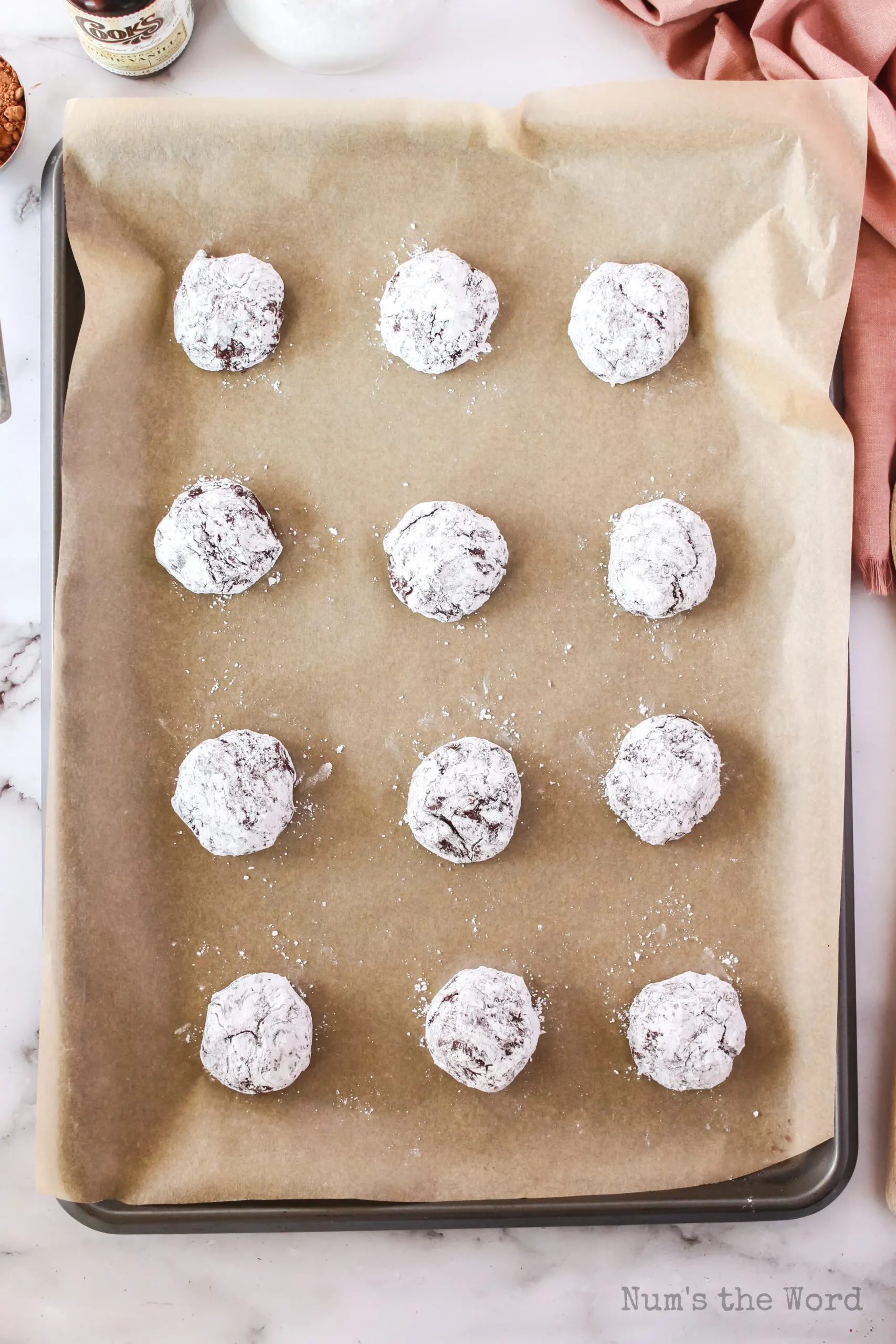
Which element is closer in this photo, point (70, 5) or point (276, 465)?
point (70, 5)

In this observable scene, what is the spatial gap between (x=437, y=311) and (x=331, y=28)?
0.49 m

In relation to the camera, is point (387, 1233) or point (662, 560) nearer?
point (662, 560)

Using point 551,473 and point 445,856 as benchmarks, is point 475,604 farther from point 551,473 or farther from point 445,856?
point 445,856

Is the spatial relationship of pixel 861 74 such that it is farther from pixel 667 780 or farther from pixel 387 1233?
pixel 387 1233

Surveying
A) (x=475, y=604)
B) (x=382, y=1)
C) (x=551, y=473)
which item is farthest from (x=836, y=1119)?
(x=382, y=1)

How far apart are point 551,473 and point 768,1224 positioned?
4.39ft

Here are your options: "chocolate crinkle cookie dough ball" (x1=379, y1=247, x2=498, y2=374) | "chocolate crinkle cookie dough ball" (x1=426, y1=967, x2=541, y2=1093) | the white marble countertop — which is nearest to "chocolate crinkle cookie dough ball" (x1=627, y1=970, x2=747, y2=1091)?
"chocolate crinkle cookie dough ball" (x1=426, y1=967, x2=541, y2=1093)

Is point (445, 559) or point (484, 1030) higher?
point (445, 559)

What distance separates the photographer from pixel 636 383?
6.01 ft

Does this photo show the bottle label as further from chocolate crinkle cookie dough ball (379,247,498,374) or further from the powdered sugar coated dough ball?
the powdered sugar coated dough ball

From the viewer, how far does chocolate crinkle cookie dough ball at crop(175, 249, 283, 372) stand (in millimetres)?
1769

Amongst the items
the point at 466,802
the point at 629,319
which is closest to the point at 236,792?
the point at 466,802

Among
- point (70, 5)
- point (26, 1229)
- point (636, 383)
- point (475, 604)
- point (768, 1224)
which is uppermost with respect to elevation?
point (70, 5)

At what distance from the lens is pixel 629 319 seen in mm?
1751
